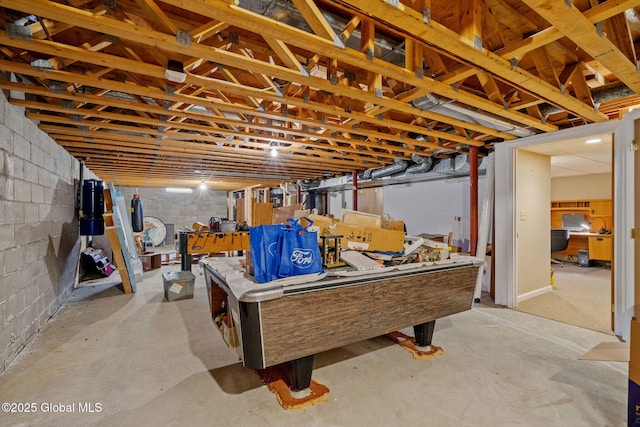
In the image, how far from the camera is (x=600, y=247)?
620 cm

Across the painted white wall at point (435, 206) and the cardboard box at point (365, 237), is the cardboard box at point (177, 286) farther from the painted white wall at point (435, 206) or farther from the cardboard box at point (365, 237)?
the painted white wall at point (435, 206)

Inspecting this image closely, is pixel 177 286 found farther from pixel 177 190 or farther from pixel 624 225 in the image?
pixel 177 190

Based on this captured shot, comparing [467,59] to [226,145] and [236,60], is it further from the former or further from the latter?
[226,145]

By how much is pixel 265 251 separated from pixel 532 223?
161 inches

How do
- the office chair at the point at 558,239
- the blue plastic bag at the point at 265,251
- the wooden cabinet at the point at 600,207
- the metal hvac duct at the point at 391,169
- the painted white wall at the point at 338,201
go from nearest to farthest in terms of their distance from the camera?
1. the blue plastic bag at the point at 265,251
2. the metal hvac duct at the point at 391,169
3. the office chair at the point at 558,239
4. the wooden cabinet at the point at 600,207
5. the painted white wall at the point at 338,201

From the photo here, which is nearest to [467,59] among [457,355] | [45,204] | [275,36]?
[275,36]

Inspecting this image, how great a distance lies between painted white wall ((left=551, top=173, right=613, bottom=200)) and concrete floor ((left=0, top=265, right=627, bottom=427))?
18.0 feet

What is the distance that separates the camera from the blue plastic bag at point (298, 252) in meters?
1.72

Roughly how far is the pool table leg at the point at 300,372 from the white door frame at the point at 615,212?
3.11 meters

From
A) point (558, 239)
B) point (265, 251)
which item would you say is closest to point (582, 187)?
point (558, 239)

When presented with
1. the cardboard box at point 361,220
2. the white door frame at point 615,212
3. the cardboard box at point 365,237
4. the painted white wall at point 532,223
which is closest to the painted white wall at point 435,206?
the painted white wall at point 532,223

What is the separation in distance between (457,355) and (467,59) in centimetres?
228

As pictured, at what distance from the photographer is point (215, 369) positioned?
2.21 m

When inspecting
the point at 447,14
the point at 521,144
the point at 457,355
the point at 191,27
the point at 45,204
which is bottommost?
the point at 457,355
